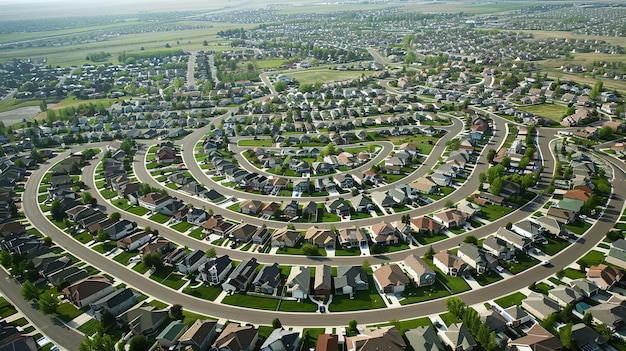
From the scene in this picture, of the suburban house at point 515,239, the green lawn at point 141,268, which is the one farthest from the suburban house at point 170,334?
the suburban house at point 515,239

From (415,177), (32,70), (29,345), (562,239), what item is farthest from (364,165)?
(32,70)

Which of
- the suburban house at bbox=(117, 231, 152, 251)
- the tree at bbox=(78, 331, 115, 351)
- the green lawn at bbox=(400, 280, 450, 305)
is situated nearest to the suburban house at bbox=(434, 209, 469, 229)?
the green lawn at bbox=(400, 280, 450, 305)

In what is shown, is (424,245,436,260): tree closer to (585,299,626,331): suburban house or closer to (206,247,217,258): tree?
(585,299,626,331): suburban house

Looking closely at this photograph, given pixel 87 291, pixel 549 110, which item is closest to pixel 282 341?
pixel 87 291

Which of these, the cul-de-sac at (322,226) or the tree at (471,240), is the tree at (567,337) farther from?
the tree at (471,240)

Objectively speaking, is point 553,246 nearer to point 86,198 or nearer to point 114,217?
point 114,217

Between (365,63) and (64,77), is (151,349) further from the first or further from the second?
(64,77)
